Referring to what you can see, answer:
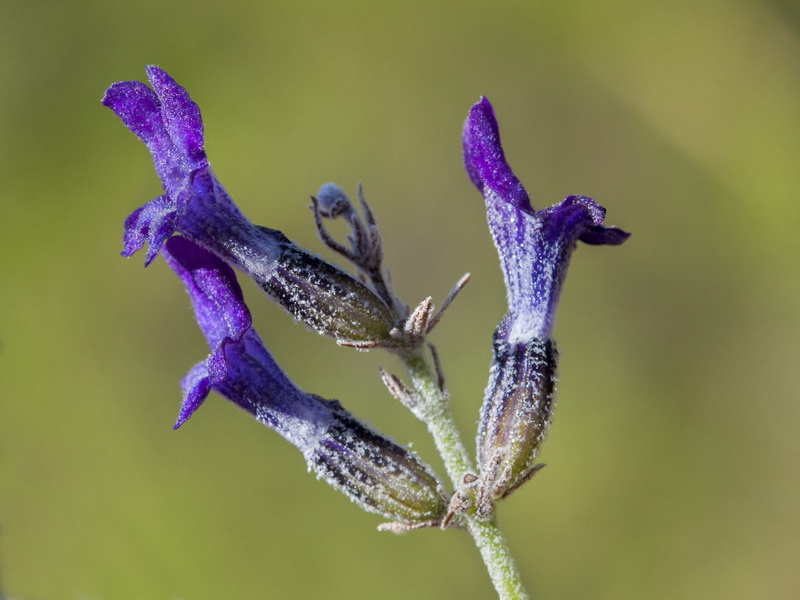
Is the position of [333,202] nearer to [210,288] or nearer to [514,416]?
[210,288]

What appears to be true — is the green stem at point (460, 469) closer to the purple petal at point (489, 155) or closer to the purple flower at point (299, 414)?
the purple flower at point (299, 414)

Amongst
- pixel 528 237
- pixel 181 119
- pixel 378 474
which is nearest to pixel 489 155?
pixel 528 237

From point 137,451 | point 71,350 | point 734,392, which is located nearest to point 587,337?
point 734,392

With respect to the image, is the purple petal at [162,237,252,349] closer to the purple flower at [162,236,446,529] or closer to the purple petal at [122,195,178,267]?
the purple flower at [162,236,446,529]

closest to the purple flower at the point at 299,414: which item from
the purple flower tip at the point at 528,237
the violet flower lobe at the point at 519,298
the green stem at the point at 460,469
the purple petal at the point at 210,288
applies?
the purple petal at the point at 210,288

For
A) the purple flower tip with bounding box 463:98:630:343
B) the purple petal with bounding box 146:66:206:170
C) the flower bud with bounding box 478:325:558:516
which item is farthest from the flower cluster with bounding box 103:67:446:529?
the purple flower tip with bounding box 463:98:630:343

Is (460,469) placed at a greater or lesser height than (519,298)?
lesser

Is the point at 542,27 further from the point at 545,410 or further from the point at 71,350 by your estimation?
the point at 545,410
